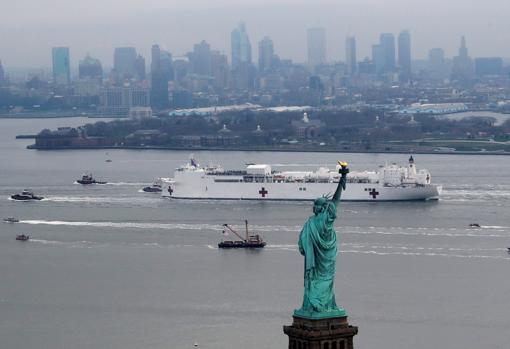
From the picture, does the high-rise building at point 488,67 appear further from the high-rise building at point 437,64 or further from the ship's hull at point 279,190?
the ship's hull at point 279,190

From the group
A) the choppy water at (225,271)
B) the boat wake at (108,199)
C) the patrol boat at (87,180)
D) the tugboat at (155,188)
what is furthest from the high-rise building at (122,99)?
the boat wake at (108,199)

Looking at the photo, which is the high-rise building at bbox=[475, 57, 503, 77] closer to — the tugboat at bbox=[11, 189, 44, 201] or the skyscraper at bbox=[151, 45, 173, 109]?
the skyscraper at bbox=[151, 45, 173, 109]

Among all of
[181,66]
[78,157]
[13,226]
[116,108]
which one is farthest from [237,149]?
[181,66]

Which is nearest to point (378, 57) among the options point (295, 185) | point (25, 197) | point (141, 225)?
point (295, 185)

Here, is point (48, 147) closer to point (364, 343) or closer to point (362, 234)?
point (362, 234)

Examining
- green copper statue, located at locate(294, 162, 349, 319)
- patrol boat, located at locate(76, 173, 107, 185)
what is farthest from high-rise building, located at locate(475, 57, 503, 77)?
green copper statue, located at locate(294, 162, 349, 319)

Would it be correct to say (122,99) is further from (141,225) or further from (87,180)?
(141,225)
